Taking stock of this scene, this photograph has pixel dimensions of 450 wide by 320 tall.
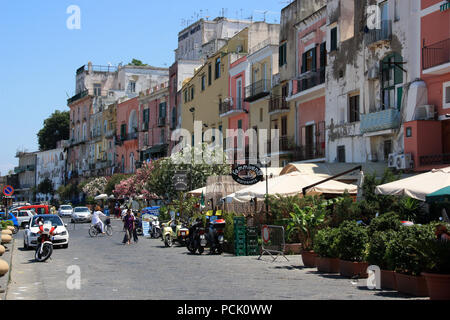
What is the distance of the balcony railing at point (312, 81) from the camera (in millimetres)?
34375

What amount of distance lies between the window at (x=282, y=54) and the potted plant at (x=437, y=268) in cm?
2893

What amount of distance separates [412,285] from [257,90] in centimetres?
3177

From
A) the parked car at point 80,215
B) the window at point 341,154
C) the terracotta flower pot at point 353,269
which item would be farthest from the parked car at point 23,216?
the terracotta flower pot at point 353,269

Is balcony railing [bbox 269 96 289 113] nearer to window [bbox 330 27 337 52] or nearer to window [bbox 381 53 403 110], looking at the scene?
window [bbox 330 27 337 52]

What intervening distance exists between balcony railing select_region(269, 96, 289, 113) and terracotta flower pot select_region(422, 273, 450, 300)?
2847 cm

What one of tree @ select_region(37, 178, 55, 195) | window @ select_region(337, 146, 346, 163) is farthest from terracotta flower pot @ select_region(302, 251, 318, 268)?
tree @ select_region(37, 178, 55, 195)

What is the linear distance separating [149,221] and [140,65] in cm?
6236

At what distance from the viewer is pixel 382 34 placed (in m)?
27.5

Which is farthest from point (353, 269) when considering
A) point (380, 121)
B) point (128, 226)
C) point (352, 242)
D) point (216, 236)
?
point (128, 226)

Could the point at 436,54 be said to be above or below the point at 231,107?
below

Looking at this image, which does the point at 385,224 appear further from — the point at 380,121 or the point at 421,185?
the point at 380,121

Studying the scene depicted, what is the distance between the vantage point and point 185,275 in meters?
16.3

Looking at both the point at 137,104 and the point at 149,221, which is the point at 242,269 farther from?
the point at 137,104

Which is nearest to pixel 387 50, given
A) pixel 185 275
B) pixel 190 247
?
pixel 190 247
